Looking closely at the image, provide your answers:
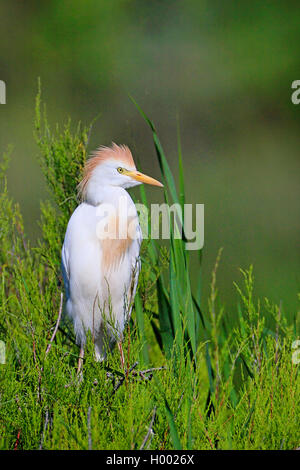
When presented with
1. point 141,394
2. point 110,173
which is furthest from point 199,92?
point 141,394

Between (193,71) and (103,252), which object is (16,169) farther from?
(103,252)

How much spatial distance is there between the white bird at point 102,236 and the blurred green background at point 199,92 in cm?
256

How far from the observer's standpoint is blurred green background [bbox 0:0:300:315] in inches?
167

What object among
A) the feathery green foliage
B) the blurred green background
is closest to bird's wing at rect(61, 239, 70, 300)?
the feathery green foliage

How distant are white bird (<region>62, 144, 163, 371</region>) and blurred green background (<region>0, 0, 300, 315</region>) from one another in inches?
101

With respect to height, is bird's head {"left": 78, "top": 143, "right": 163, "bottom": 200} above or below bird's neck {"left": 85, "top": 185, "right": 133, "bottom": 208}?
above

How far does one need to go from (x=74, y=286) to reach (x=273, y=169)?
11.6 feet

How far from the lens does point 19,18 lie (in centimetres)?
504

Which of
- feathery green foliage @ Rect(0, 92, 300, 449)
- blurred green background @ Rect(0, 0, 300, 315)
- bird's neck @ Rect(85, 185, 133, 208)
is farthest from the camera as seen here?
blurred green background @ Rect(0, 0, 300, 315)

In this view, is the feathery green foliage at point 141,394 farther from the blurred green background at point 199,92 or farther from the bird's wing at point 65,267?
the blurred green background at point 199,92

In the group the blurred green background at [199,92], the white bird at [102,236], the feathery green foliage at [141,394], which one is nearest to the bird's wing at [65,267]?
the white bird at [102,236]

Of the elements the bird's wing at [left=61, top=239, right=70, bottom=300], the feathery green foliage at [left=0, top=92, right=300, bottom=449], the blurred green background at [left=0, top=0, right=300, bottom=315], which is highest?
the blurred green background at [left=0, top=0, right=300, bottom=315]

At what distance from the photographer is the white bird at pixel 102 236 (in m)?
1.35

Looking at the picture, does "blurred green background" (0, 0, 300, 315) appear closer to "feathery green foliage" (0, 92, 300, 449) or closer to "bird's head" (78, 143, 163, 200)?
"bird's head" (78, 143, 163, 200)
